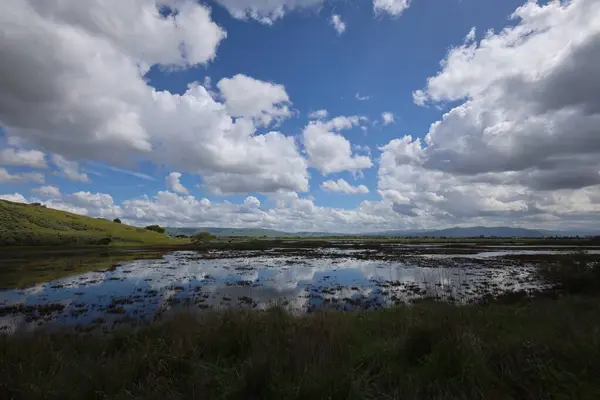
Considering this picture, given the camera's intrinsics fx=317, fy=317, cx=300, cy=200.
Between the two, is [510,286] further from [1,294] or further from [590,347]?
[1,294]

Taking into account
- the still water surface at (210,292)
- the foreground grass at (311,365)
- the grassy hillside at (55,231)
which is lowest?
the still water surface at (210,292)

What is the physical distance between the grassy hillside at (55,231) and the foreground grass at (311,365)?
89.3 metres

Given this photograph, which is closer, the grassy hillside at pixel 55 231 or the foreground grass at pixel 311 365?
the foreground grass at pixel 311 365

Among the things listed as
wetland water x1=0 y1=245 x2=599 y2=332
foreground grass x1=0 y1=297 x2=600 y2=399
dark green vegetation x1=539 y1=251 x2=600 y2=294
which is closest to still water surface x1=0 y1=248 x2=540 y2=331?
wetland water x1=0 y1=245 x2=599 y2=332

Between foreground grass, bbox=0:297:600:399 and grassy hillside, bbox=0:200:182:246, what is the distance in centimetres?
8929

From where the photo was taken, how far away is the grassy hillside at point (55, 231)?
77062 mm

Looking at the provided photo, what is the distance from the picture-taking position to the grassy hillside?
253 feet

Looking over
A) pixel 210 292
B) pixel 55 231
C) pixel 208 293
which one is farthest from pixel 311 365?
pixel 55 231

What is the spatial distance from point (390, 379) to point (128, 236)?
115 m

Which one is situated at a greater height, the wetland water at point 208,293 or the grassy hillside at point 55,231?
the grassy hillside at point 55,231

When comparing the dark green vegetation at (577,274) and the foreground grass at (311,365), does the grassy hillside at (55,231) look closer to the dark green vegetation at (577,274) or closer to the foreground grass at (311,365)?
the foreground grass at (311,365)

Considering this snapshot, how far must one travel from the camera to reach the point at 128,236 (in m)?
104

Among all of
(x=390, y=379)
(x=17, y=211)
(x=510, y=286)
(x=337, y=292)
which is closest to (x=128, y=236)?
(x=17, y=211)

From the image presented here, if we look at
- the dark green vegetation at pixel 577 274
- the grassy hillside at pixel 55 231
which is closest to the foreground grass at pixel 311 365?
the dark green vegetation at pixel 577 274
